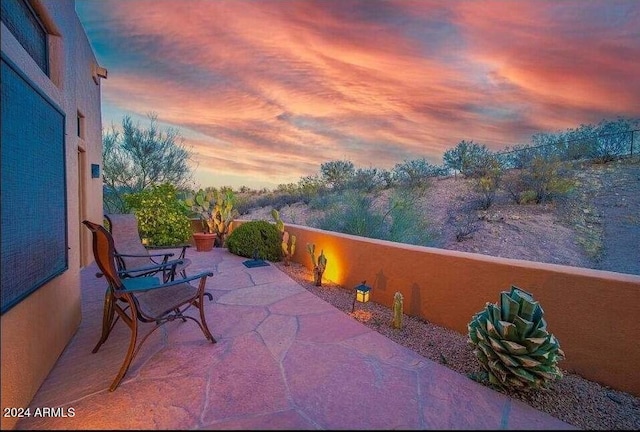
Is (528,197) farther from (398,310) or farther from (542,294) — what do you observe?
(398,310)

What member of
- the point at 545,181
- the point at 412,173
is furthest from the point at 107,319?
the point at 412,173

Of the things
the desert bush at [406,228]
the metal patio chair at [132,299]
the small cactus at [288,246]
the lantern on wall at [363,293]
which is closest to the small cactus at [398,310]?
the lantern on wall at [363,293]

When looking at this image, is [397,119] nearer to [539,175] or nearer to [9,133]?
[539,175]

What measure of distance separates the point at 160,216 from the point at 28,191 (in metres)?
A: 5.91

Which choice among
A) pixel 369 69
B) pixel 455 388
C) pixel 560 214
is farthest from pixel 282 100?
pixel 560 214

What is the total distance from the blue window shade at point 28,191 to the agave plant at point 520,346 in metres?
2.94

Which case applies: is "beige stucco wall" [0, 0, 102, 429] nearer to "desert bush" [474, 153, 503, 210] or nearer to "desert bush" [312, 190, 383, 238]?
"desert bush" [312, 190, 383, 238]

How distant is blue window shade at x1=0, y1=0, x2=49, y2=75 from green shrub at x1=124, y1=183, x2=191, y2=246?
17.4 ft

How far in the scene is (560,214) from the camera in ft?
Result: 27.3

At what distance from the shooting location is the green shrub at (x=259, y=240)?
6.10 m

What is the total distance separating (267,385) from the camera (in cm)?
193

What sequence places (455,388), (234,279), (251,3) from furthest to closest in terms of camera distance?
(251,3)
(234,279)
(455,388)

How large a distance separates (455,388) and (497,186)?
369 inches

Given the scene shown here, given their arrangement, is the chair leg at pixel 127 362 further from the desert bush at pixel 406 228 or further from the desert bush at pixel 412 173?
the desert bush at pixel 412 173
